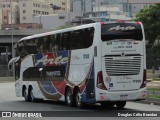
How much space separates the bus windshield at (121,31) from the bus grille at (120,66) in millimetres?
926

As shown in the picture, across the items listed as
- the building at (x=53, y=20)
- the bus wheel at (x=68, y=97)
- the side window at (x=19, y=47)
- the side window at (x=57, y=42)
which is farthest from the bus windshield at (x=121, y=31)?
the building at (x=53, y=20)

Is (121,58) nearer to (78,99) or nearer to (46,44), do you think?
(78,99)

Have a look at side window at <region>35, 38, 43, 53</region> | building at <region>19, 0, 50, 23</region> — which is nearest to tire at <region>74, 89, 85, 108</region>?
side window at <region>35, 38, 43, 53</region>

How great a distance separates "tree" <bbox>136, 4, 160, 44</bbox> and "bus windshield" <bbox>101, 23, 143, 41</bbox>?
40.0 meters

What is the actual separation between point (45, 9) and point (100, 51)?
17639 centimetres

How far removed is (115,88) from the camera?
65.1ft

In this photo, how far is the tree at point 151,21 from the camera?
6038cm

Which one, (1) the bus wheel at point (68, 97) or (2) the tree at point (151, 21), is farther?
(2) the tree at point (151, 21)

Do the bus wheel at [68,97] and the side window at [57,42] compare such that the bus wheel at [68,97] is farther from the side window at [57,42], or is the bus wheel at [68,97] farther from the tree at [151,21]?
the tree at [151,21]

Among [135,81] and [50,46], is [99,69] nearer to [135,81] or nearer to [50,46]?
[135,81]

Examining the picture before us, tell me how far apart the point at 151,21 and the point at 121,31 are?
42.0 metres

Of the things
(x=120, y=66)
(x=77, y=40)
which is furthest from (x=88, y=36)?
(x=120, y=66)

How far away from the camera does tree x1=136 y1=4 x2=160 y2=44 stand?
60.4 m

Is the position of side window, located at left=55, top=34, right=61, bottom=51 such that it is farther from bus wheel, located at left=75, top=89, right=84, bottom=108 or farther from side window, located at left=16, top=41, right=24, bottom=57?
side window, located at left=16, top=41, right=24, bottom=57
